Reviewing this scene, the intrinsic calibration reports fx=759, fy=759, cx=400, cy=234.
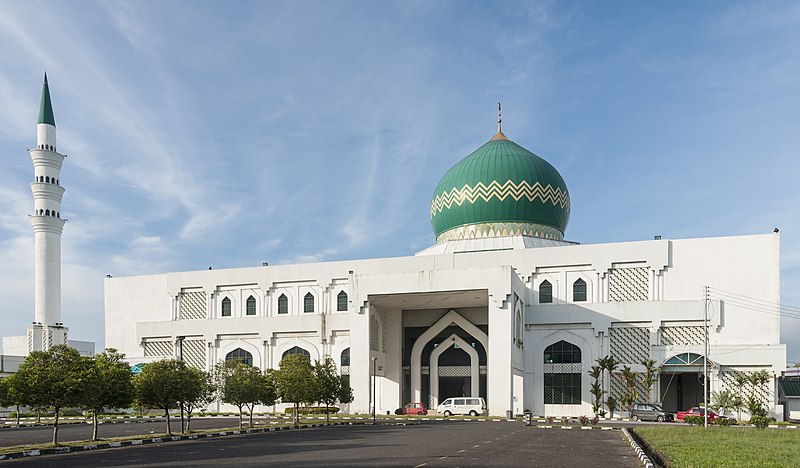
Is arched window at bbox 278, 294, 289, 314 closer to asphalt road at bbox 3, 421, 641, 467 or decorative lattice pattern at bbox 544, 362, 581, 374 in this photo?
decorative lattice pattern at bbox 544, 362, 581, 374

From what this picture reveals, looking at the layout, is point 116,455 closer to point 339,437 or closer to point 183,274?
Result: point 339,437

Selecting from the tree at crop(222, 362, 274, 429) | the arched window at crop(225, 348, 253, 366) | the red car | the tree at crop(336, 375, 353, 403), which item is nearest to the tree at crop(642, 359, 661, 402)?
the red car

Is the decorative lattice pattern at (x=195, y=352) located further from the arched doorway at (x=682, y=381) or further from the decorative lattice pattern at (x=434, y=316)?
the arched doorway at (x=682, y=381)

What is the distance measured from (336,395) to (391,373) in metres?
9.88

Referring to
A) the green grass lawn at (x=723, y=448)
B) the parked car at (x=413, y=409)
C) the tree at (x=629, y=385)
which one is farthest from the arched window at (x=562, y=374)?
the green grass lawn at (x=723, y=448)

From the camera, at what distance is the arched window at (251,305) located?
5447cm

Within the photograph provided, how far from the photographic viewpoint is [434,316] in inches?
2005

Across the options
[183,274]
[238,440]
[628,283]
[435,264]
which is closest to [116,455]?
A: [238,440]

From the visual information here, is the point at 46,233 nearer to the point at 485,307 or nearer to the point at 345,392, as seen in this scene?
the point at 345,392

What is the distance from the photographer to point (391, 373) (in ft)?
166

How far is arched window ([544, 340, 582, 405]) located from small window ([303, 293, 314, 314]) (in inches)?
648

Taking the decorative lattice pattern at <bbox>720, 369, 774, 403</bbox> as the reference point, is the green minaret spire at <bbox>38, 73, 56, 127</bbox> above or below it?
above

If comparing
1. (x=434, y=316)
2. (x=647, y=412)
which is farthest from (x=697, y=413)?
(x=434, y=316)

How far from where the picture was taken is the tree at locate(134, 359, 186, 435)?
92.7ft
